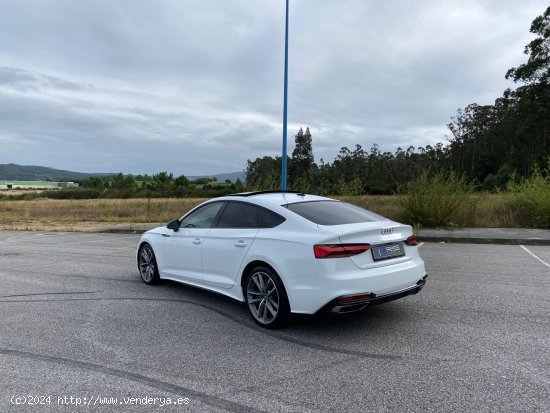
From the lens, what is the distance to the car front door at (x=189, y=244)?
623 centimetres

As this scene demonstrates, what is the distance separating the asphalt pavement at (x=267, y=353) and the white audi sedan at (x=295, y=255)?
0.40 m

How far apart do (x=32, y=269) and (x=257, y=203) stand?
611 cm

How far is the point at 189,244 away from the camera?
6398mm

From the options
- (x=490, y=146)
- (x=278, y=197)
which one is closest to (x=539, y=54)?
(x=490, y=146)

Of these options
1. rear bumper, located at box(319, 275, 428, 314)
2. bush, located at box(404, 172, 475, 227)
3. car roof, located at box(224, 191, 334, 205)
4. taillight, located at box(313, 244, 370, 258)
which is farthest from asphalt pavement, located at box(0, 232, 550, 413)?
bush, located at box(404, 172, 475, 227)

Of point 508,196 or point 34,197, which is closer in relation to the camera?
point 508,196

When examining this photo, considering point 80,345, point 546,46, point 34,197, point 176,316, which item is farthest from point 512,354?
point 34,197

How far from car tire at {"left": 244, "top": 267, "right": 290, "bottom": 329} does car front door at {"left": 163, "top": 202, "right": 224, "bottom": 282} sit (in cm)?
110

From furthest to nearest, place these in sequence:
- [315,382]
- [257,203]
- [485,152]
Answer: [485,152]
[257,203]
[315,382]

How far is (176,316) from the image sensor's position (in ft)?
18.6

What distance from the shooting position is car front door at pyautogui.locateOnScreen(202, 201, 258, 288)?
5.48 m

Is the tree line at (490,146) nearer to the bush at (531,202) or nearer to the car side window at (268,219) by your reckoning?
the bush at (531,202)

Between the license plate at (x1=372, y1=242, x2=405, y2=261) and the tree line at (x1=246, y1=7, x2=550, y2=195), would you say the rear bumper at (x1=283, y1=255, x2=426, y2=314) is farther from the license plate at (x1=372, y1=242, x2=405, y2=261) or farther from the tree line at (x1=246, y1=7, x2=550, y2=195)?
the tree line at (x1=246, y1=7, x2=550, y2=195)

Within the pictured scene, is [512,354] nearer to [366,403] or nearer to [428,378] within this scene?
[428,378]
